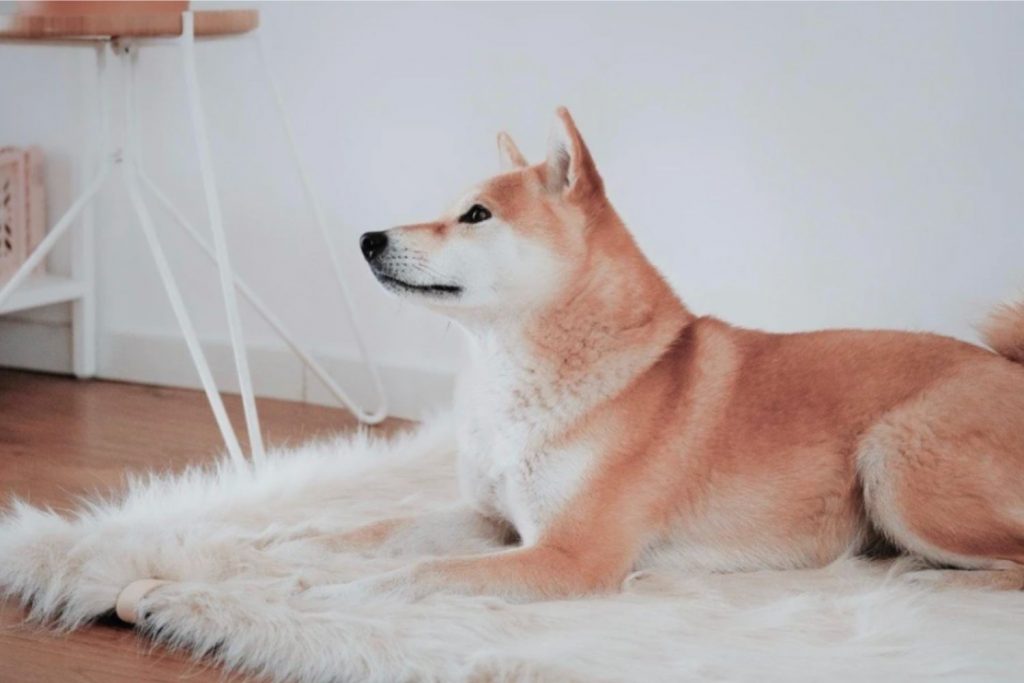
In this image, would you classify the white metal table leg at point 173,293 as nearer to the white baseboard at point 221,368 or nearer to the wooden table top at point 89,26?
the wooden table top at point 89,26

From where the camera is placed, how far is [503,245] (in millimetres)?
1849

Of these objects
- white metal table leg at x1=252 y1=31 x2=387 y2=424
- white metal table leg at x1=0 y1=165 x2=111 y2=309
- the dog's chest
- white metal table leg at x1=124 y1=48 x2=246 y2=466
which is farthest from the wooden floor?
the dog's chest

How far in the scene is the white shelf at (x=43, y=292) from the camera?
→ 285cm

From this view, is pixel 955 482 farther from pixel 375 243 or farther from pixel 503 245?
pixel 375 243

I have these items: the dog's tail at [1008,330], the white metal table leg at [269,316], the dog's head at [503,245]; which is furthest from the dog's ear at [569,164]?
the white metal table leg at [269,316]

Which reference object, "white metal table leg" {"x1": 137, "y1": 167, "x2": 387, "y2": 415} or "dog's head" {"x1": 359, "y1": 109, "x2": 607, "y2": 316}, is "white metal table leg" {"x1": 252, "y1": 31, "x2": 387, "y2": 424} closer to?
"white metal table leg" {"x1": 137, "y1": 167, "x2": 387, "y2": 415}

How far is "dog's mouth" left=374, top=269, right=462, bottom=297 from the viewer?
1.86 m

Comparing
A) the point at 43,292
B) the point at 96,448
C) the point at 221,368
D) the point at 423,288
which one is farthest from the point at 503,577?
the point at 43,292

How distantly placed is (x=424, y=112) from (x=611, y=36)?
400mm

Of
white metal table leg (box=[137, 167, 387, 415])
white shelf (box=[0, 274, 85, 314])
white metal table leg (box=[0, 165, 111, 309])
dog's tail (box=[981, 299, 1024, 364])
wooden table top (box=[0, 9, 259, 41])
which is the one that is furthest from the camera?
white shelf (box=[0, 274, 85, 314])

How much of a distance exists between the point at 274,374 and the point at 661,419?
131cm

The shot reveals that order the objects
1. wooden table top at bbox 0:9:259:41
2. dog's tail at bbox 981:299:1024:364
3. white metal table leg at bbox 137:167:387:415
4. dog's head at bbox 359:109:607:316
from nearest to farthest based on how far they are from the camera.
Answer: dog's head at bbox 359:109:607:316 → dog's tail at bbox 981:299:1024:364 → wooden table top at bbox 0:9:259:41 → white metal table leg at bbox 137:167:387:415

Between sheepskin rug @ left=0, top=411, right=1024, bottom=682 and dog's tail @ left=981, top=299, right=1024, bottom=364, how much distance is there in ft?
1.16

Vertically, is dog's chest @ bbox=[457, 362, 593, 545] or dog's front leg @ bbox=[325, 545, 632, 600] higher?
dog's chest @ bbox=[457, 362, 593, 545]
